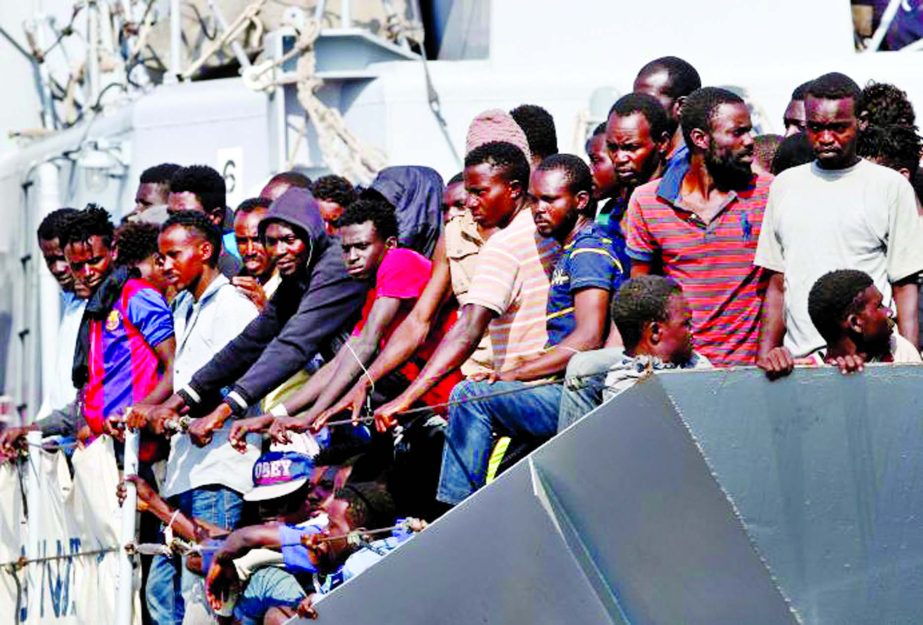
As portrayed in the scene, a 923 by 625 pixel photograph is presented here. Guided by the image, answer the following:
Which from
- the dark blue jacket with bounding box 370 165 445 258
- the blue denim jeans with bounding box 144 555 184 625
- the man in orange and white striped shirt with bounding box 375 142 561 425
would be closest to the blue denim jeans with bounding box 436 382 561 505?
the man in orange and white striped shirt with bounding box 375 142 561 425

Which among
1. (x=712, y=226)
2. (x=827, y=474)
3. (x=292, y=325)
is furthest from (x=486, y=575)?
(x=292, y=325)

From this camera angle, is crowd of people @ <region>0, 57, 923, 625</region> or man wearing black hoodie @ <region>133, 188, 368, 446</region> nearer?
crowd of people @ <region>0, 57, 923, 625</region>

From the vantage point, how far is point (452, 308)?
790 cm

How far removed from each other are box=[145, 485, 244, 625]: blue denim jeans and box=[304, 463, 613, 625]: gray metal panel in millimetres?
1138

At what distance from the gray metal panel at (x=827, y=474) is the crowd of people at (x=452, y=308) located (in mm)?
124

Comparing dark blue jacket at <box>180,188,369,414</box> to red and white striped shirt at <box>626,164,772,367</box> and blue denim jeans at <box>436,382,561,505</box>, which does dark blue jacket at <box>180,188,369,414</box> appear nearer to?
blue denim jeans at <box>436,382,561,505</box>

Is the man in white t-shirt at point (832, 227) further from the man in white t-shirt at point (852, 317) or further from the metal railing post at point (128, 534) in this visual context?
the metal railing post at point (128, 534)

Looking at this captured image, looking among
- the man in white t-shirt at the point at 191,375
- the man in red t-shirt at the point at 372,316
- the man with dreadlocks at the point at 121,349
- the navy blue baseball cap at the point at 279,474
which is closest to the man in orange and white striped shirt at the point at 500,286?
the man in red t-shirt at the point at 372,316

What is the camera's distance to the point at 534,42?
37.0 feet

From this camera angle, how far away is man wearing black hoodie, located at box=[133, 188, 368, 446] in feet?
26.3

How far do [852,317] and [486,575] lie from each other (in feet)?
4.58

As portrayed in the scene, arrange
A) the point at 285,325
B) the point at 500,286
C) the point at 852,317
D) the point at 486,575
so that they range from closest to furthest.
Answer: the point at 852,317
the point at 486,575
the point at 500,286
the point at 285,325

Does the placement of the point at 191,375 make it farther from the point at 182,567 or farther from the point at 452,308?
the point at 452,308

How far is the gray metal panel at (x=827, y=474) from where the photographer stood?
6.02m
